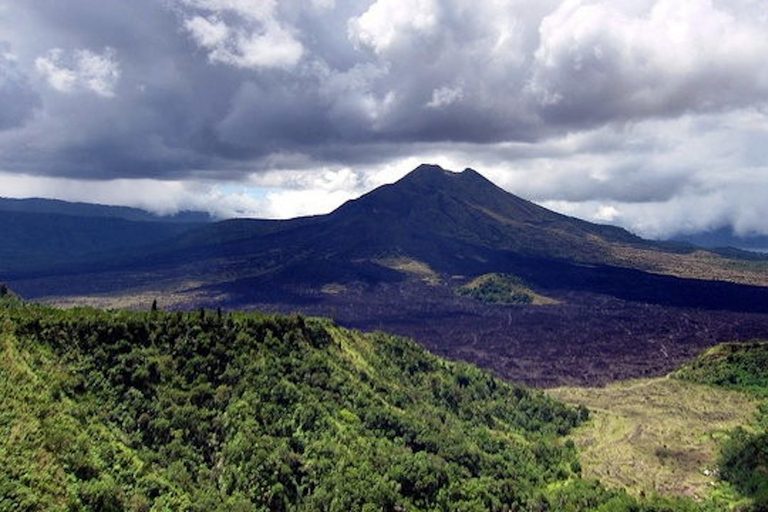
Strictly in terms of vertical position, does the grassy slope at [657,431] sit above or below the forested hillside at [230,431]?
below

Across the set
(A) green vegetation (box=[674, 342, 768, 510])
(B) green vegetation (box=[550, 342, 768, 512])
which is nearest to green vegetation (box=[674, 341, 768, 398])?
(A) green vegetation (box=[674, 342, 768, 510])

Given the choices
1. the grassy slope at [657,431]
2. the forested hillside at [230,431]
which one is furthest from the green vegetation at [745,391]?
the forested hillside at [230,431]

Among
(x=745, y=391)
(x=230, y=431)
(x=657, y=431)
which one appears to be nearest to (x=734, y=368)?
(x=745, y=391)

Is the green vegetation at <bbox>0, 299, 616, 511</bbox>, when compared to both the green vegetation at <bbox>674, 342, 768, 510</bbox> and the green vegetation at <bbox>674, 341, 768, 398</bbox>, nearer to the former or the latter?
the green vegetation at <bbox>674, 342, 768, 510</bbox>

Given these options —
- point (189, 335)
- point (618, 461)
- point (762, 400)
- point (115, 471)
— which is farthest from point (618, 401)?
point (115, 471)

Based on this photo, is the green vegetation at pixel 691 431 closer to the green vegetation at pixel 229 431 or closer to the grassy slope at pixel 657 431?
the grassy slope at pixel 657 431
